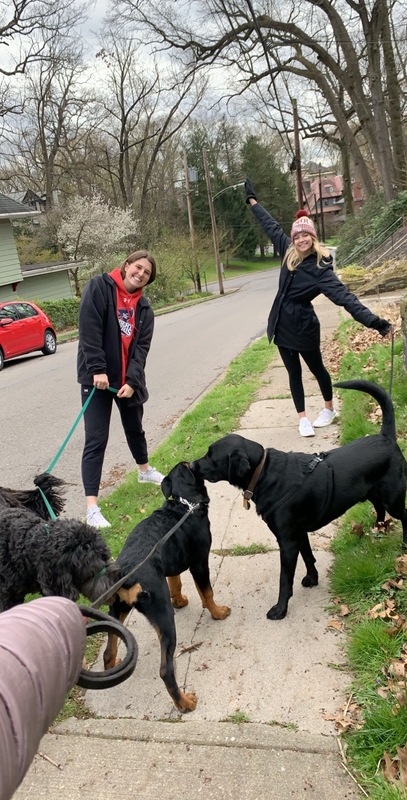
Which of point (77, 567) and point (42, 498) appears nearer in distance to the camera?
point (77, 567)

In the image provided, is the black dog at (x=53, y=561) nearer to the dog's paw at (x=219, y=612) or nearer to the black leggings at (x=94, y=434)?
the dog's paw at (x=219, y=612)

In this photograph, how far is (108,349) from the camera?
4520 mm

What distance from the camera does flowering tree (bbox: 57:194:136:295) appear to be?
35.8 m

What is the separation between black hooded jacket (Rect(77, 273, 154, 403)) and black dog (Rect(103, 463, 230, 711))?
5.02 ft

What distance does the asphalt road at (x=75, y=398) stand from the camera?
6348 mm

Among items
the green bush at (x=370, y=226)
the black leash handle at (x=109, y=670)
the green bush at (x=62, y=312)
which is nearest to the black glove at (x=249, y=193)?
the black leash handle at (x=109, y=670)

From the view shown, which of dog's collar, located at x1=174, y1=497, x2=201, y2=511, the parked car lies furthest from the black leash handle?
the parked car

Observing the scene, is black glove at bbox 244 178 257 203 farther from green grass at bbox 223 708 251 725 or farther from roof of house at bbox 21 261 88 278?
roof of house at bbox 21 261 88 278

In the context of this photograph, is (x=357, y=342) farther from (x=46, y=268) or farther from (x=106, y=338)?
(x=46, y=268)

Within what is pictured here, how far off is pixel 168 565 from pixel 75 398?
24.1ft

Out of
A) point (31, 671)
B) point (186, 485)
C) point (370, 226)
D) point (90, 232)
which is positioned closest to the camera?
point (31, 671)

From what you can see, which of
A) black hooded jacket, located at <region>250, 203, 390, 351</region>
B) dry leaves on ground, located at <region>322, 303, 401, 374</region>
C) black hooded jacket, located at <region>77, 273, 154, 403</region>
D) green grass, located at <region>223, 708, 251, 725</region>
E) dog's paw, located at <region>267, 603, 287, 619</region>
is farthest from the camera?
dry leaves on ground, located at <region>322, 303, 401, 374</region>

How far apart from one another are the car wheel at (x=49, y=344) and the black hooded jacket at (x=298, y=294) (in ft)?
40.9

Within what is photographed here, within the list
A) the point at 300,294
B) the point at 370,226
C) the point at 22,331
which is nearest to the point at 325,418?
the point at 300,294
